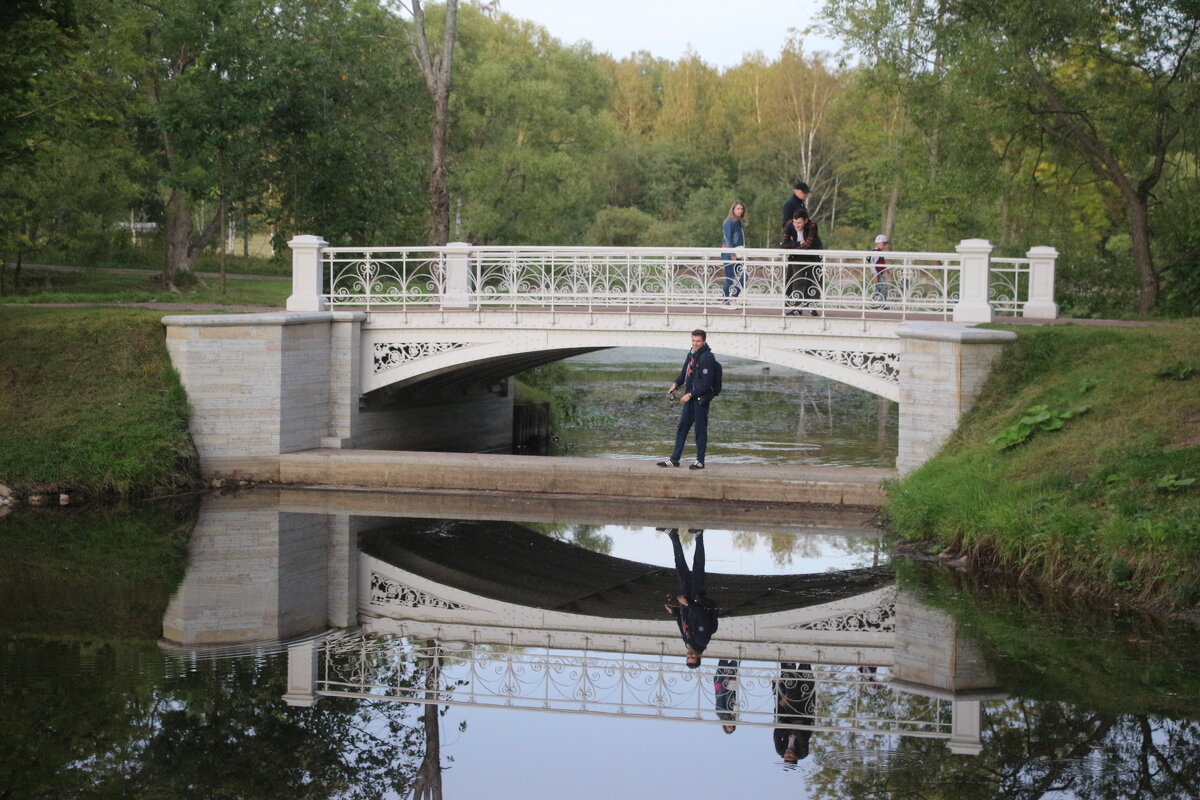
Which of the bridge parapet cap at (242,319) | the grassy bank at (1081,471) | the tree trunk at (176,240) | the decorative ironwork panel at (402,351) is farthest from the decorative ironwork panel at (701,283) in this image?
the tree trunk at (176,240)

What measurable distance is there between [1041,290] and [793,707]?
10124 mm

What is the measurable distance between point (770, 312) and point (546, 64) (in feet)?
90.7

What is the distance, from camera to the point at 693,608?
1188cm

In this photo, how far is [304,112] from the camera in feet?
81.4

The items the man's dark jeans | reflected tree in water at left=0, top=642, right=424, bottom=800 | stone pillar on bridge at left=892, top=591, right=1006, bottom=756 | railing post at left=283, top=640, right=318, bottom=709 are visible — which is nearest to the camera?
reflected tree in water at left=0, top=642, right=424, bottom=800

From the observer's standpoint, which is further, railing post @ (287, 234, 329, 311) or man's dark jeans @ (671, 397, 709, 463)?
railing post @ (287, 234, 329, 311)

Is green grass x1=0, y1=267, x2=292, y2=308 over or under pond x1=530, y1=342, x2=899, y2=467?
over

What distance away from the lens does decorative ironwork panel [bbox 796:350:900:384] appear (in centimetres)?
1628

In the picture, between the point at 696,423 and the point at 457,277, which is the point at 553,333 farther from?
the point at 696,423

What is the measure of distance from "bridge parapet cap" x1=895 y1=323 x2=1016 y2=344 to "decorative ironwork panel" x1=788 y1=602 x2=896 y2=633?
14.8 ft

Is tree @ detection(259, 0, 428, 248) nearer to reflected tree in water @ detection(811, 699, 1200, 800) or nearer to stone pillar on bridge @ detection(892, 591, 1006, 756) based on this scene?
stone pillar on bridge @ detection(892, 591, 1006, 756)

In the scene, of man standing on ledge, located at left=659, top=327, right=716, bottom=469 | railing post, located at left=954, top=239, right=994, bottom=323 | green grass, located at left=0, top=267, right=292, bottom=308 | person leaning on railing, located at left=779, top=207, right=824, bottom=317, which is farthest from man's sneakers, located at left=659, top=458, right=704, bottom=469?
green grass, located at left=0, top=267, right=292, bottom=308

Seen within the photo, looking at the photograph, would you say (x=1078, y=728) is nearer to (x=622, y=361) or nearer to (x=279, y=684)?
(x=279, y=684)

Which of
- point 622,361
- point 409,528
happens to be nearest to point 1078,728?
point 409,528
